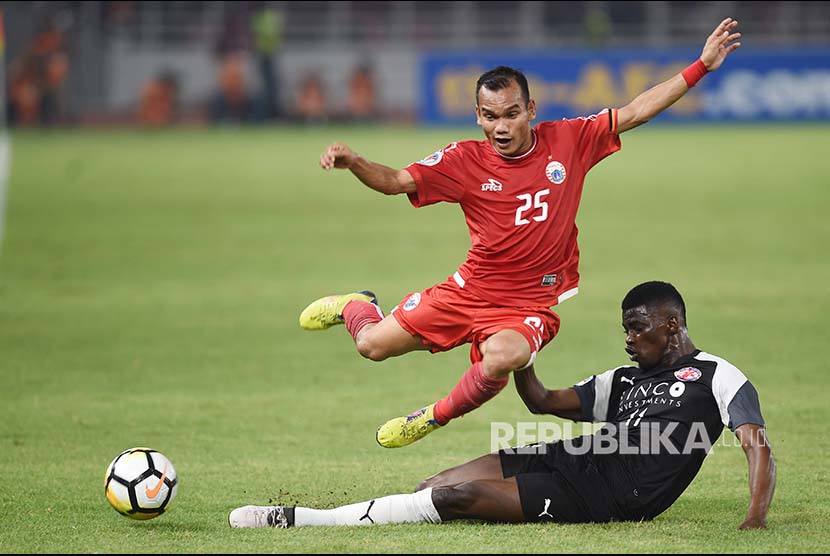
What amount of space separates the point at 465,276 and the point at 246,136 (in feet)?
97.1

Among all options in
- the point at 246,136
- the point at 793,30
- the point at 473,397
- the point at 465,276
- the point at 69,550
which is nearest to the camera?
the point at 69,550

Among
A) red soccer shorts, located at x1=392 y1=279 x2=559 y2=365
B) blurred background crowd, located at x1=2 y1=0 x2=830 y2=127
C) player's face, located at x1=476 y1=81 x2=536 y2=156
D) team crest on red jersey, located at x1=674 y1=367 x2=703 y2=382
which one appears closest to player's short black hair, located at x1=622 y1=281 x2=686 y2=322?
team crest on red jersey, located at x1=674 y1=367 x2=703 y2=382

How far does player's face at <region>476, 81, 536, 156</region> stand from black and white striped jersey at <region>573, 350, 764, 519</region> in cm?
162

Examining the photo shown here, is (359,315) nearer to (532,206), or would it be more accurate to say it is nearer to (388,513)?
(532,206)

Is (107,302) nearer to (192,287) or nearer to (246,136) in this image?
(192,287)

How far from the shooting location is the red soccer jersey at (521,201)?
25.2 feet

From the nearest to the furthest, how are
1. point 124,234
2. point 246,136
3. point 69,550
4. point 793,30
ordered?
point 69,550 < point 124,234 < point 246,136 < point 793,30

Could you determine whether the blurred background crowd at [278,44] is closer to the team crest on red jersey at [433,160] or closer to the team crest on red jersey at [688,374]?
the team crest on red jersey at [433,160]

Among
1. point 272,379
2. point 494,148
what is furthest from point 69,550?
point 272,379

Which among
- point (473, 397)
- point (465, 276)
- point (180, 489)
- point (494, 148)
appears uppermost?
point (494, 148)

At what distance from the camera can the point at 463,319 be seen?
7848 mm

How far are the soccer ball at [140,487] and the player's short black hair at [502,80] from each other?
9.57 feet

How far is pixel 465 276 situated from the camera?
25.9 feet

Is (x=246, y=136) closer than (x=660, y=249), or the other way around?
(x=660, y=249)
